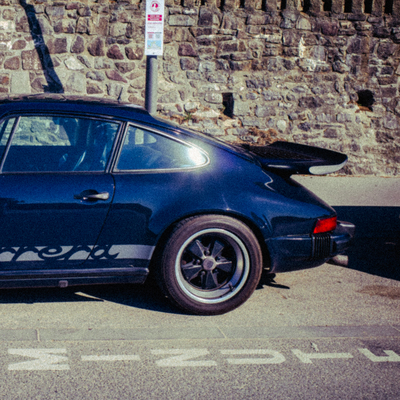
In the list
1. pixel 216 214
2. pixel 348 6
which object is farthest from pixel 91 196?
pixel 348 6

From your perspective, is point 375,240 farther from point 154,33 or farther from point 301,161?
point 154,33

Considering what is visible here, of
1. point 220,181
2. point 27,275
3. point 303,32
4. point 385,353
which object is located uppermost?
point 303,32

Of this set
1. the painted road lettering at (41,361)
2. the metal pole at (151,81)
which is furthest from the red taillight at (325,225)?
the metal pole at (151,81)

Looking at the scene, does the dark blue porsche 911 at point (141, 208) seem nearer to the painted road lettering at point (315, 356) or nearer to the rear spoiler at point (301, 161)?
the rear spoiler at point (301, 161)

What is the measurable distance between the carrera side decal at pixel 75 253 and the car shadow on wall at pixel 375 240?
2.22 metres

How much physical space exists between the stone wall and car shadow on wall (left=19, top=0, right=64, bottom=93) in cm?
2

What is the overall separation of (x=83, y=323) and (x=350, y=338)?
184cm

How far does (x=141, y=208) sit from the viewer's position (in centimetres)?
380

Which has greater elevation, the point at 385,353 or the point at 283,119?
the point at 283,119

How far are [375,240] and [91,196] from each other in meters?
4.08

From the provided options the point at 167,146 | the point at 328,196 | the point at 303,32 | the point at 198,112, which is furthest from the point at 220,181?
the point at 303,32

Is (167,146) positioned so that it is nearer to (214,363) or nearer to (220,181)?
(220,181)

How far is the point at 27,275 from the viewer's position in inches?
146

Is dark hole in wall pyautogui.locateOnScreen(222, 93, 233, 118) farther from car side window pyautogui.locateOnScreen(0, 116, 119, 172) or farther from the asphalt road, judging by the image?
car side window pyautogui.locateOnScreen(0, 116, 119, 172)
